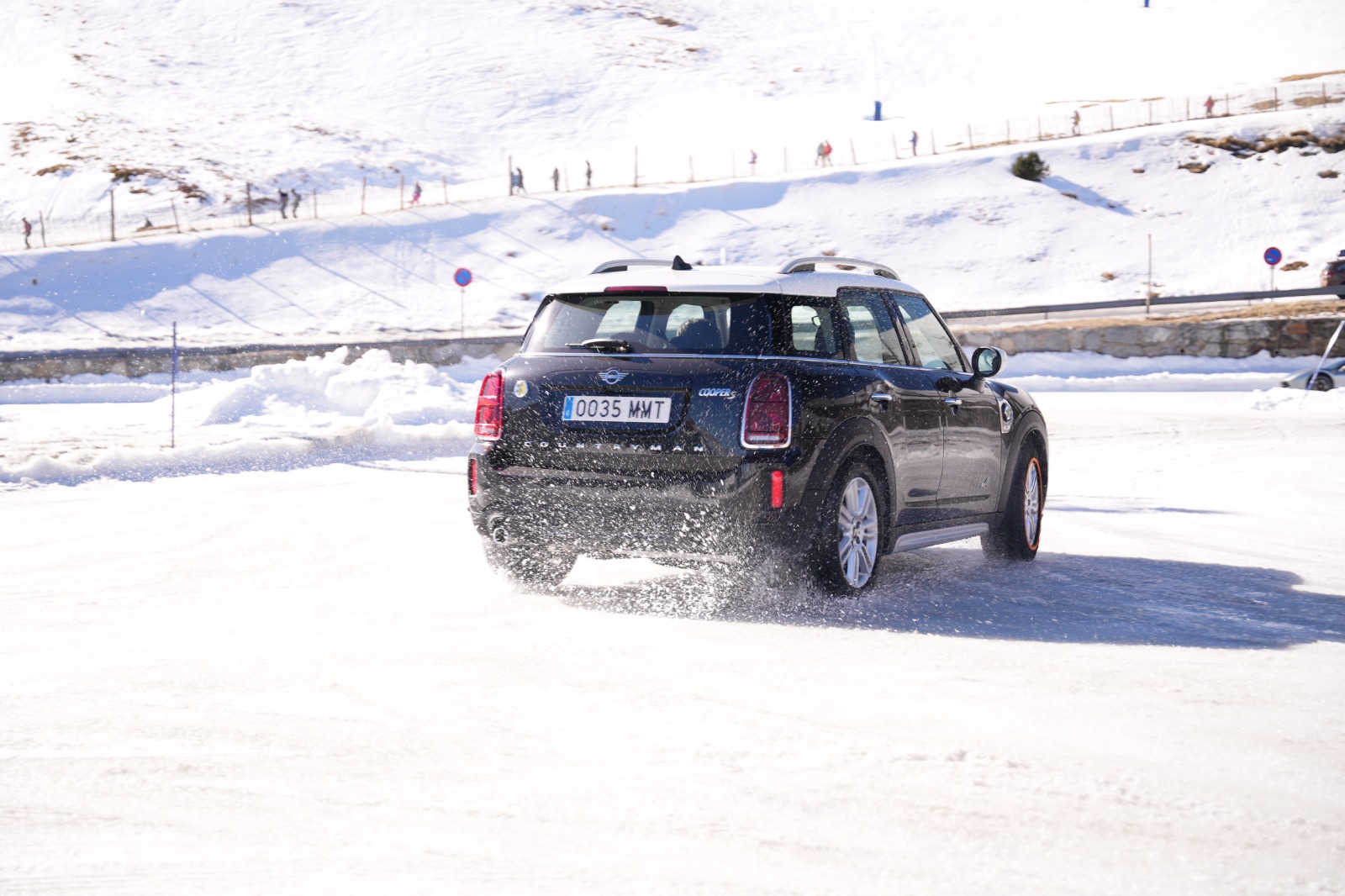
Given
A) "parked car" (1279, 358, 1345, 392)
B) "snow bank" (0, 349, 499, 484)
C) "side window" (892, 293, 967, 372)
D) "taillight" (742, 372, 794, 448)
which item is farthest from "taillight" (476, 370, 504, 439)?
"parked car" (1279, 358, 1345, 392)

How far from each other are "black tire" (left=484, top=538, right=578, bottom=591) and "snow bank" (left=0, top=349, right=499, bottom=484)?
6.60 metres

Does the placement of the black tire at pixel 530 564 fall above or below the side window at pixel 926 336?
below

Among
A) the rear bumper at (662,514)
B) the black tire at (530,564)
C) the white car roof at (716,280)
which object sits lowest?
the black tire at (530,564)

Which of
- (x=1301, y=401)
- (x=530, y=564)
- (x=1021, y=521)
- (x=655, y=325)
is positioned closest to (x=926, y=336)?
(x=1021, y=521)

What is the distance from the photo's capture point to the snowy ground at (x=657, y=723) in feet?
11.4

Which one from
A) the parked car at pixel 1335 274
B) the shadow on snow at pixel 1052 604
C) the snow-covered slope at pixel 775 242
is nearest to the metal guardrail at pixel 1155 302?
the parked car at pixel 1335 274

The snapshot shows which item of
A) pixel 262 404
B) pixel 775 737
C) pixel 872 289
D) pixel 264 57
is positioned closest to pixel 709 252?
pixel 262 404

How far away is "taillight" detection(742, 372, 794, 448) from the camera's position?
663cm

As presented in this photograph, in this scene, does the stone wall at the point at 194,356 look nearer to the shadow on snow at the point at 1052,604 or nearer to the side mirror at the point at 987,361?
the side mirror at the point at 987,361

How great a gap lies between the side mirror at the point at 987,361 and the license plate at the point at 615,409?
2.25m

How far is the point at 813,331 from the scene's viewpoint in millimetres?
7172

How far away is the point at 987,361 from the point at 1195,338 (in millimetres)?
26892

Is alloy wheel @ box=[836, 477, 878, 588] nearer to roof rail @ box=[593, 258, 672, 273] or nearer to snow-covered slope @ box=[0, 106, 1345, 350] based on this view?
roof rail @ box=[593, 258, 672, 273]

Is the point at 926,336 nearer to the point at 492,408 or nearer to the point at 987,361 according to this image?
the point at 987,361
